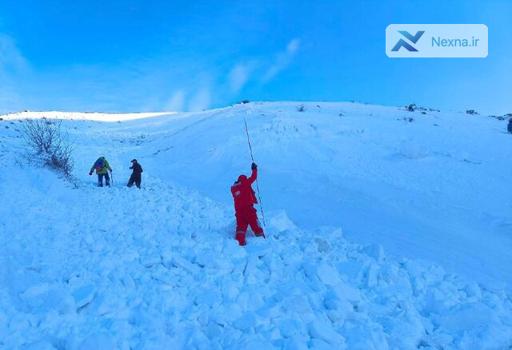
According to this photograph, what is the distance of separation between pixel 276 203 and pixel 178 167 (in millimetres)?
10321

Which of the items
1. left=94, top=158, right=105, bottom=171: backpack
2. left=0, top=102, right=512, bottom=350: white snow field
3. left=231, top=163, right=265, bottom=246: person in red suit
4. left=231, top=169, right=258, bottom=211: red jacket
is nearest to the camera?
left=0, top=102, right=512, bottom=350: white snow field

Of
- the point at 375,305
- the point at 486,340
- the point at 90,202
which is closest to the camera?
the point at 486,340

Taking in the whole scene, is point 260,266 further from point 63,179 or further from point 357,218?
point 63,179

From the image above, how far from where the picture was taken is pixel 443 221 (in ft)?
31.9

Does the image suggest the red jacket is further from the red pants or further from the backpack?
the backpack

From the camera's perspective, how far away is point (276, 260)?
6461 mm

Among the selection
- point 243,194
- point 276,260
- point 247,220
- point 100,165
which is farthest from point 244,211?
point 100,165

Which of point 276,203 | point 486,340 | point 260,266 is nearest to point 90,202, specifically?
point 276,203

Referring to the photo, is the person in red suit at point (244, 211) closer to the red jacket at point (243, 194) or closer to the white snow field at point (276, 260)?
the red jacket at point (243, 194)

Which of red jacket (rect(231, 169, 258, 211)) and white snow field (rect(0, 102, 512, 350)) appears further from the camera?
red jacket (rect(231, 169, 258, 211))

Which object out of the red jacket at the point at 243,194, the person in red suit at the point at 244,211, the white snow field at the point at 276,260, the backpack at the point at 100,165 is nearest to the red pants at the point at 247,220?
the person in red suit at the point at 244,211

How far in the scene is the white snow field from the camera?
445 cm

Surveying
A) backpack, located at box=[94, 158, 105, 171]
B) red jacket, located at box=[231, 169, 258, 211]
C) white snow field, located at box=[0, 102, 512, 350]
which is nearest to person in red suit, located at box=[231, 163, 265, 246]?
red jacket, located at box=[231, 169, 258, 211]

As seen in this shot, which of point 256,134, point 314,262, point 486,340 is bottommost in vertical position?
point 486,340
